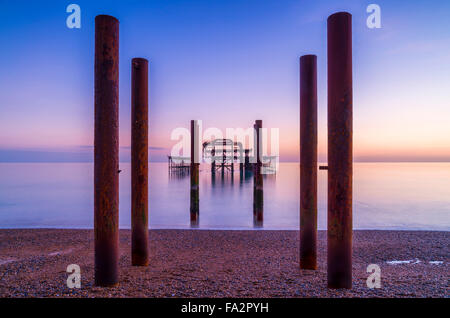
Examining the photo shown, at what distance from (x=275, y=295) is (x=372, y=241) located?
381cm

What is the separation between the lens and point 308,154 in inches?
148

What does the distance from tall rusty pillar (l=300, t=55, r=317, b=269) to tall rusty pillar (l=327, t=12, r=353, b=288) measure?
2.50 feet

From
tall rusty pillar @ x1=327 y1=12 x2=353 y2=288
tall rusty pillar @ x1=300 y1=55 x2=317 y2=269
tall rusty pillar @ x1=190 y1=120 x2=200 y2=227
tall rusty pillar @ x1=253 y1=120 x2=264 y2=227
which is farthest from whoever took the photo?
tall rusty pillar @ x1=253 y1=120 x2=264 y2=227

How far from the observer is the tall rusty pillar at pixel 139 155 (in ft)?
12.6

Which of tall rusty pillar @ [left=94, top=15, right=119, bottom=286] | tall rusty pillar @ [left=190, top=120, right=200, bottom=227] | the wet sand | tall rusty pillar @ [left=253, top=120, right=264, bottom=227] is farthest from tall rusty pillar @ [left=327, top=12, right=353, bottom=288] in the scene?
tall rusty pillar @ [left=190, top=120, right=200, bottom=227]

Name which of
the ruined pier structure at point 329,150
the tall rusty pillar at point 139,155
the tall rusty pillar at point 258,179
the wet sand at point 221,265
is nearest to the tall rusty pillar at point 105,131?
the ruined pier structure at point 329,150

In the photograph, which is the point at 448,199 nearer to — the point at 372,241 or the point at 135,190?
the point at 372,241

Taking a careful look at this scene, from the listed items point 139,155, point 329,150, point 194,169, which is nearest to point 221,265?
point 139,155

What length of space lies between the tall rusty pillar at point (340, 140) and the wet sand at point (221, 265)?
0.37 m

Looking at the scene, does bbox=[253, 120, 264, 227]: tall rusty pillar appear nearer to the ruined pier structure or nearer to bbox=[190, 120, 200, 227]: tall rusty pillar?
bbox=[190, 120, 200, 227]: tall rusty pillar

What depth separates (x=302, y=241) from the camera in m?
3.83

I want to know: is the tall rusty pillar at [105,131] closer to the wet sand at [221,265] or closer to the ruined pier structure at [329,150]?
the ruined pier structure at [329,150]

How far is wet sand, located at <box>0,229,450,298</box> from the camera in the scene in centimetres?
301
